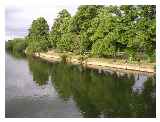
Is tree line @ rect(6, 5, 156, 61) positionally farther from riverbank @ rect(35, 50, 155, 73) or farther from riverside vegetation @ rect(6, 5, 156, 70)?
riverbank @ rect(35, 50, 155, 73)

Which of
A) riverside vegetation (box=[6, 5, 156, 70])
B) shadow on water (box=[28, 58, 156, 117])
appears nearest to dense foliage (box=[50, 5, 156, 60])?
riverside vegetation (box=[6, 5, 156, 70])

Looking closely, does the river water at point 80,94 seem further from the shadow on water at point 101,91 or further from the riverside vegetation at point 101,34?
the riverside vegetation at point 101,34

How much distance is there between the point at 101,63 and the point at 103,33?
83cm

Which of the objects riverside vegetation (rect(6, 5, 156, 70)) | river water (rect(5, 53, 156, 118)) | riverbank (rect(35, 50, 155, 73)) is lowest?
river water (rect(5, 53, 156, 118))

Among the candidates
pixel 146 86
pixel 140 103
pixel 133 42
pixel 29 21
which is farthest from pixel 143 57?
pixel 29 21

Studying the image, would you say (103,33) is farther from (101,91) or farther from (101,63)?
(101,91)

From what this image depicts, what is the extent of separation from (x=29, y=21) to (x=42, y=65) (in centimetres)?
454

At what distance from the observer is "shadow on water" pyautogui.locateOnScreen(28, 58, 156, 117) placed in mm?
7453

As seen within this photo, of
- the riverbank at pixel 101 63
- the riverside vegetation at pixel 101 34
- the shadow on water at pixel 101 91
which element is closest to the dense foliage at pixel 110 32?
the riverside vegetation at pixel 101 34

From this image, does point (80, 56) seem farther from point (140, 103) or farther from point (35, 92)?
point (140, 103)

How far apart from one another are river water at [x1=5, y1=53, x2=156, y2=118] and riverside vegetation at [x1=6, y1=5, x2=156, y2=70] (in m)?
0.68

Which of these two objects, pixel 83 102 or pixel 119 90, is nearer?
pixel 83 102

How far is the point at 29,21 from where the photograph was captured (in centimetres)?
875

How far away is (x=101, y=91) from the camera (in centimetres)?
880
